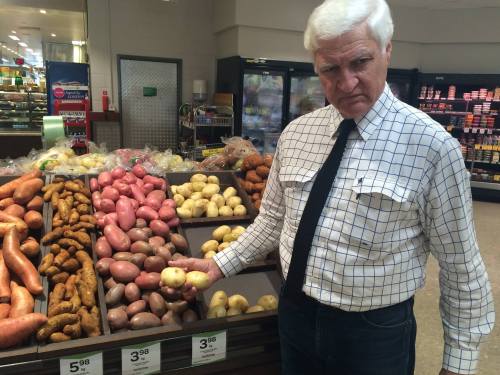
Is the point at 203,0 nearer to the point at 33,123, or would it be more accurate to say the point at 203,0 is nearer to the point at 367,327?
the point at 33,123

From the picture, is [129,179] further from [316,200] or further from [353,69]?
[353,69]

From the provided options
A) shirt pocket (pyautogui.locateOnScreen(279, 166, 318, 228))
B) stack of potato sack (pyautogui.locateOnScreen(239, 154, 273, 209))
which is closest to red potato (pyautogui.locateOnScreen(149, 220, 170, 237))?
stack of potato sack (pyautogui.locateOnScreen(239, 154, 273, 209))

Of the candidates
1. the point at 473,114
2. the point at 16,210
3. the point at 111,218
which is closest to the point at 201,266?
the point at 111,218

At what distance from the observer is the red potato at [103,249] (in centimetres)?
178

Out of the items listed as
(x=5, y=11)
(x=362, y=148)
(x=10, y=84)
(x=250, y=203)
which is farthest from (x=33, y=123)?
(x=362, y=148)

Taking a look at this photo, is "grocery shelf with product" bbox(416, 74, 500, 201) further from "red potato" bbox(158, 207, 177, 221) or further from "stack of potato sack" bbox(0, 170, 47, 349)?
"stack of potato sack" bbox(0, 170, 47, 349)

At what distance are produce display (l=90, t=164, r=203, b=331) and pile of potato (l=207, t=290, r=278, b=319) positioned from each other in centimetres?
8

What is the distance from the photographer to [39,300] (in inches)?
60.9

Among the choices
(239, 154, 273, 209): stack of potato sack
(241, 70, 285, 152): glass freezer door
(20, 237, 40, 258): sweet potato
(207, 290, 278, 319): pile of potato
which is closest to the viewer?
(207, 290, 278, 319): pile of potato

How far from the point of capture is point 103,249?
1.79m

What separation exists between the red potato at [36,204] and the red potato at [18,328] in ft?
2.87

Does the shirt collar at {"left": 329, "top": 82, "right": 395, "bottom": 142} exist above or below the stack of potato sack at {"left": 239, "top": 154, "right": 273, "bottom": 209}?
above

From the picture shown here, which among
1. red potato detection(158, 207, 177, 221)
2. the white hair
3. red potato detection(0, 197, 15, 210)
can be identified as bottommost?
red potato detection(158, 207, 177, 221)

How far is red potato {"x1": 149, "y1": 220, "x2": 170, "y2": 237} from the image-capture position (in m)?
2.00
